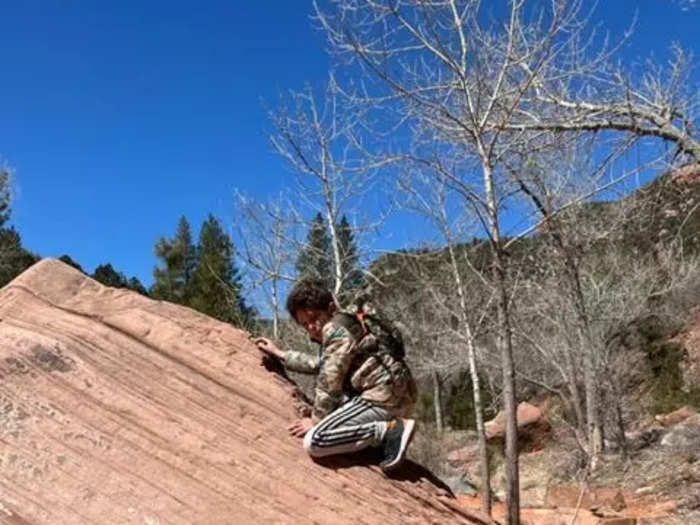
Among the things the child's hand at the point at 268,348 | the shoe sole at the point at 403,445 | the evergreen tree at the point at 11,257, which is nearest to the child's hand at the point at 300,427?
the shoe sole at the point at 403,445

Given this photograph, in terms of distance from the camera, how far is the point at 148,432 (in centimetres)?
367

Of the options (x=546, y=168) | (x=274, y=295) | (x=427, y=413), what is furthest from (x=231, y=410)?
(x=427, y=413)

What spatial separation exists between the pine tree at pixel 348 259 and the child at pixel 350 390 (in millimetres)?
7958

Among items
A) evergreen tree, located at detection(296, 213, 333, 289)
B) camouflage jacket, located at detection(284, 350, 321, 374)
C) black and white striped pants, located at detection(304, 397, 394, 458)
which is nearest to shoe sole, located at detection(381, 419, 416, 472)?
black and white striped pants, located at detection(304, 397, 394, 458)

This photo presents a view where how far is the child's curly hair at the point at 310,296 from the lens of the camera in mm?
4133

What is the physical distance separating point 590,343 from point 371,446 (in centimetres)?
1163

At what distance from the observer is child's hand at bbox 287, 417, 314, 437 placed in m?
3.99

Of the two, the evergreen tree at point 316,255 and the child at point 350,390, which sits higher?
the evergreen tree at point 316,255

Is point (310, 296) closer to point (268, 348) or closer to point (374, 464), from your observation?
point (268, 348)

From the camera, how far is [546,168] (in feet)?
28.9

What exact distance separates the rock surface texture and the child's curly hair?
0.51 metres

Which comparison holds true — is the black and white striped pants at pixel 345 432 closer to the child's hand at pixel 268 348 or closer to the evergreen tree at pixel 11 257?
the child's hand at pixel 268 348

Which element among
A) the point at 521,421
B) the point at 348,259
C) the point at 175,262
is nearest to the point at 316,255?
the point at 348,259

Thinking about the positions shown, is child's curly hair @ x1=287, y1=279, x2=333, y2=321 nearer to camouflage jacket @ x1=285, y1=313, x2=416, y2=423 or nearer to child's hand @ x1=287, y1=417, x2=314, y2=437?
camouflage jacket @ x1=285, y1=313, x2=416, y2=423
